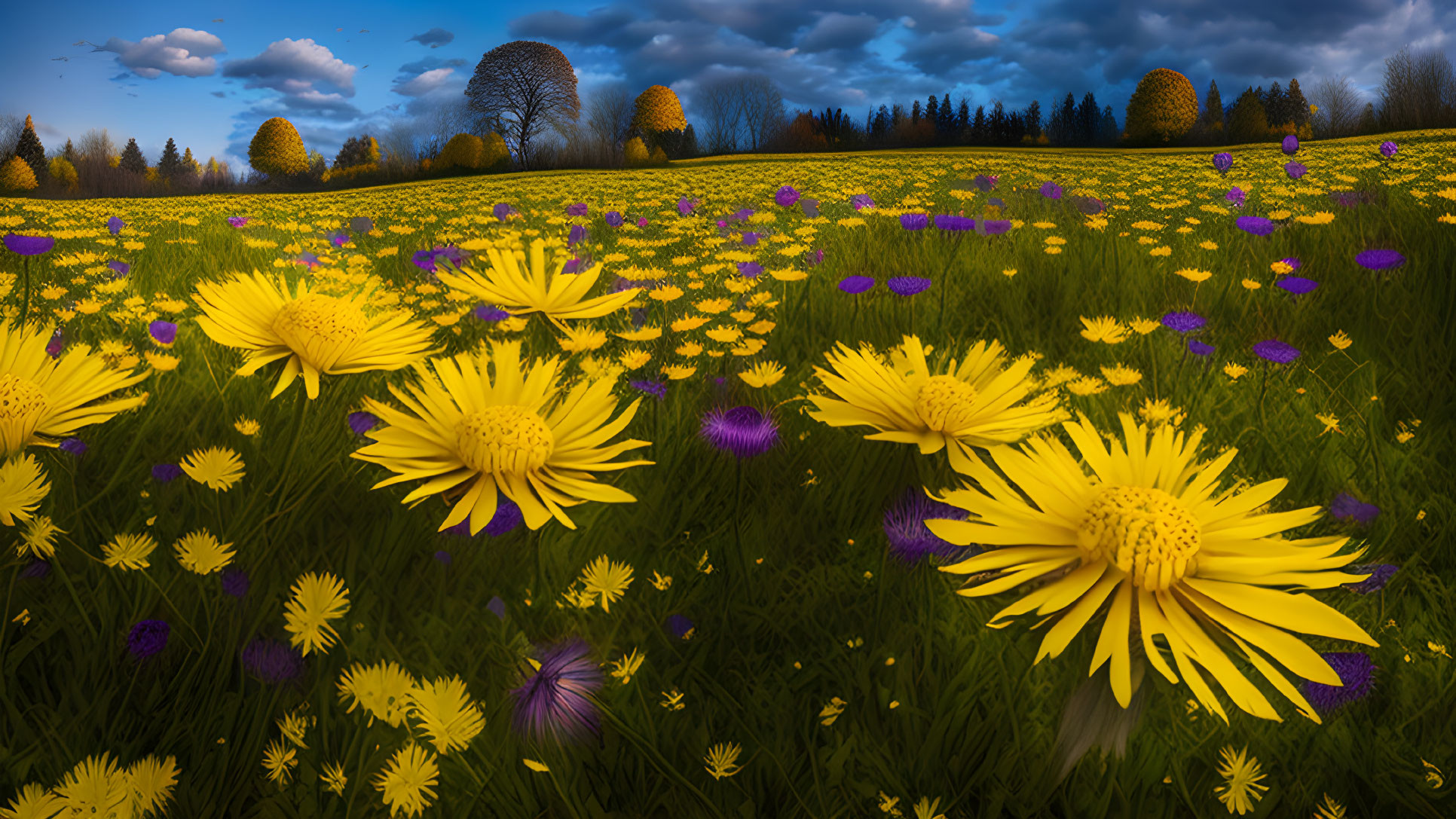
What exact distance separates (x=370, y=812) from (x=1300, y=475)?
6.36 feet

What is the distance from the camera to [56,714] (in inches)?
A: 35.4

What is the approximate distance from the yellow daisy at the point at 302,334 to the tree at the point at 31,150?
105 ft

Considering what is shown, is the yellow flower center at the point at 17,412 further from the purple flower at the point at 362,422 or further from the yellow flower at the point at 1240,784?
the yellow flower at the point at 1240,784

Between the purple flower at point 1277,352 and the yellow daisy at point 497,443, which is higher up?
the yellow daisy at point 497,443

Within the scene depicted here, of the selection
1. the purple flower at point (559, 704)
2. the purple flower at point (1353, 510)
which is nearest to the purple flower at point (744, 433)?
the purple flower at point (559, 704)

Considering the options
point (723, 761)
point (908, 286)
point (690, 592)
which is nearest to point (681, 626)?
point (690, 592)

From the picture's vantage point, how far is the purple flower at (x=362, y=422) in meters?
1.44

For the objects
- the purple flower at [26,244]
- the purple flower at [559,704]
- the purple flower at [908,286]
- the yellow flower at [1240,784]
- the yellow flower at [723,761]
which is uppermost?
the purple flower at [26,244]

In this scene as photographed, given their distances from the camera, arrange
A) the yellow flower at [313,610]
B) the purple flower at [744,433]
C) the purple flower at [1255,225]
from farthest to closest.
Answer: the purple flower at [1255,225] < the purple flower at [744,433] < the yellow flower at [313,610]

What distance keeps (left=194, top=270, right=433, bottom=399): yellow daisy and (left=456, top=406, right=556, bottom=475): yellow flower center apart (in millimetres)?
165

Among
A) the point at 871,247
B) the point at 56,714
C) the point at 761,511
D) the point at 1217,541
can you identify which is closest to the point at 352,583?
the point at 56,714

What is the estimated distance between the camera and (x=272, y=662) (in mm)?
933

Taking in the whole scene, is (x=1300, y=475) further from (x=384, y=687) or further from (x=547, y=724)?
(x=384, y=687)

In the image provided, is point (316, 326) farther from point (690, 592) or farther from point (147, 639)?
point (690, 592)
